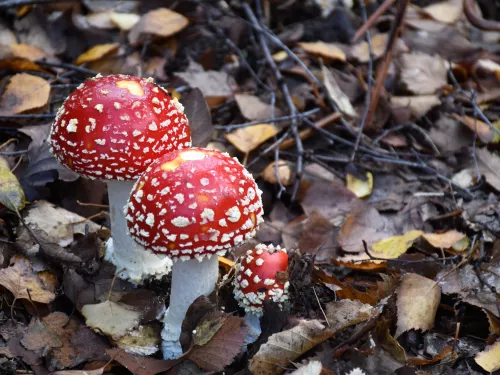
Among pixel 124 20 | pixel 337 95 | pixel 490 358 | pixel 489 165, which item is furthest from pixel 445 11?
pixel 490 358

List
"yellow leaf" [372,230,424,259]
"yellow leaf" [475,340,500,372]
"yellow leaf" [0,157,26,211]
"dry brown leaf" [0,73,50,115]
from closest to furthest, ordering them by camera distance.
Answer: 1. "yellow leaf" [475,340,500,372]
2. "yellow leaf" [0,157,26,211]
3. "yellow leaf" [372,230,424,259]
4. "dry brown leaf" [0,73,50,115]

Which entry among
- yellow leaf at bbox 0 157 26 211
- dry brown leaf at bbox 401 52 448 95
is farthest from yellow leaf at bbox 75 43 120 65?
dry brown leaf at bbox 401 52 448 95

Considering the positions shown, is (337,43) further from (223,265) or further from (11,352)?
(11,352)

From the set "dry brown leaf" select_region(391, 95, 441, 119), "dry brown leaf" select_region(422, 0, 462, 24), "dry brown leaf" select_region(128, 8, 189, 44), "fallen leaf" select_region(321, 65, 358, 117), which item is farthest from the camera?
"dry brown leaf" select_region(422, 0, 462, 24)

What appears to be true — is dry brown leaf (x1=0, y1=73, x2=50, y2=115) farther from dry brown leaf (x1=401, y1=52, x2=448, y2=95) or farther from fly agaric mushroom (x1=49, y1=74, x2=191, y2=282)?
dry brown leaf (x1=401, y1=52, x2=448, y2=95)

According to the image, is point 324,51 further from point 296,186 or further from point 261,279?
point 261,279

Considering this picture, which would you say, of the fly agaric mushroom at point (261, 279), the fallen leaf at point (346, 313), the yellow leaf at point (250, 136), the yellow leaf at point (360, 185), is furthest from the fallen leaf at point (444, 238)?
the yellow leaf at point (250, 136)

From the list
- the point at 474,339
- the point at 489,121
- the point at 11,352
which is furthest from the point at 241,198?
the point at 489,121

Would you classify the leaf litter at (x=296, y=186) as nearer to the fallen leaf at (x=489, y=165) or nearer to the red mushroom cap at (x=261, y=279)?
the fallen leaf at (x=489, y=165)

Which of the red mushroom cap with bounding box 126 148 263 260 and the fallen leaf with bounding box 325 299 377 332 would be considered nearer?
the red mushroom cap with bounding box 126 148 263 260
